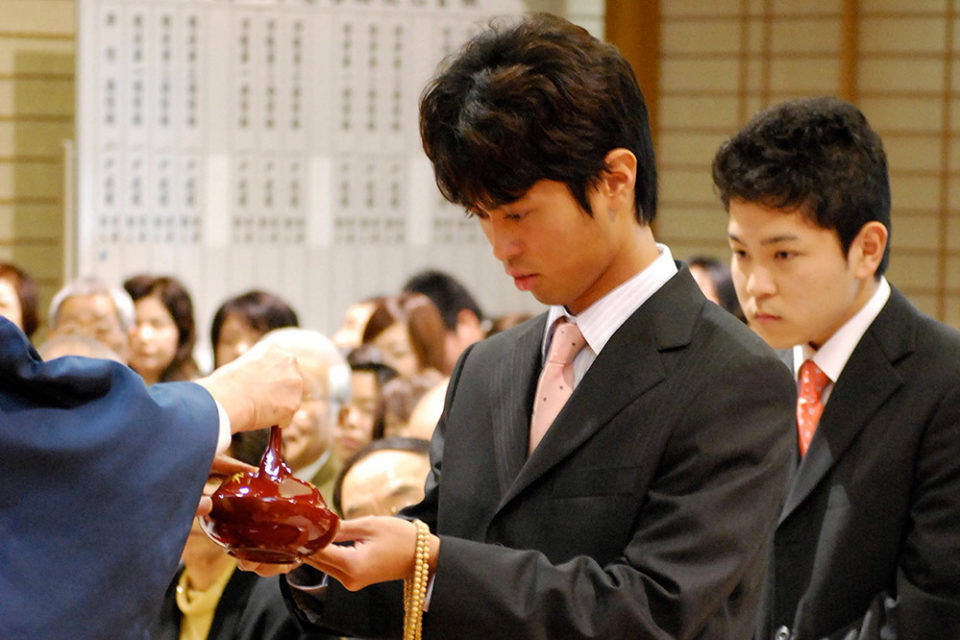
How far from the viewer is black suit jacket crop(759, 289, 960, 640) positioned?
2.15 meters

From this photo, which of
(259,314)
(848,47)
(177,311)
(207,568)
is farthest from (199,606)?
(848,47)

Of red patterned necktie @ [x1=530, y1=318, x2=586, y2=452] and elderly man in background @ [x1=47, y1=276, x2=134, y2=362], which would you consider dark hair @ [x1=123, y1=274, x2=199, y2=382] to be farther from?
red patterned necktie @ [x1=530, y1=318, x2=586, y2=452]

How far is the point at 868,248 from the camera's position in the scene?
2.41 m

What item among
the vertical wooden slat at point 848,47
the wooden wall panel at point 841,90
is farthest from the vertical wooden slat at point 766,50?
the vertical wooden slat at point 848,47

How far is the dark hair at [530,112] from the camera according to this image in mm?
1688

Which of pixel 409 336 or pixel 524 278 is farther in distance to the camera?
pixel 409 336

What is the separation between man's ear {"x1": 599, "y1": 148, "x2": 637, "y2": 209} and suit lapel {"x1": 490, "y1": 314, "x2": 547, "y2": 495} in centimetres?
29

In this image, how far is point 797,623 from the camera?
7.27ft

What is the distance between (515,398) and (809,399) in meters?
0.79

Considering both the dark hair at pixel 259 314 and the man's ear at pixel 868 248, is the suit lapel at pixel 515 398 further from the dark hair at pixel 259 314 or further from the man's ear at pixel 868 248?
the dark hair at pixel 259 314

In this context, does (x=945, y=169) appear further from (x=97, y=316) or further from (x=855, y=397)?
(x=855, y=397)

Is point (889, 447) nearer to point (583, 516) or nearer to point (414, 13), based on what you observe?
point (583, 516)

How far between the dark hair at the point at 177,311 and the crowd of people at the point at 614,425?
155 inches

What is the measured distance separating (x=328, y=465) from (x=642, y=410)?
8.54ft
